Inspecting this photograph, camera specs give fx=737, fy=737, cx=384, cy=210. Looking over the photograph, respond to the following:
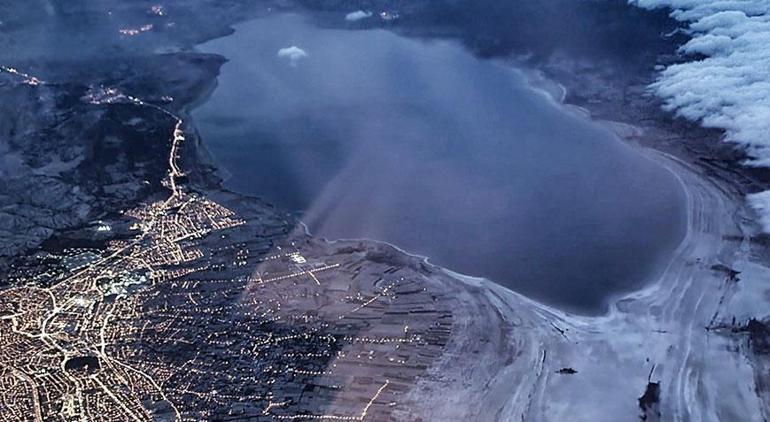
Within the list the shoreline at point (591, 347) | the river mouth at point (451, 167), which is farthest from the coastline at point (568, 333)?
the river mouth at point (451, 167)

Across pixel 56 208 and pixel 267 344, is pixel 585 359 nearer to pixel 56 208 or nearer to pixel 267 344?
pixel 267 344

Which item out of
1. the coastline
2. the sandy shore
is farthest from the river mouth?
the sandy shore

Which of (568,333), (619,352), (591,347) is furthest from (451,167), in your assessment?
(619,352)

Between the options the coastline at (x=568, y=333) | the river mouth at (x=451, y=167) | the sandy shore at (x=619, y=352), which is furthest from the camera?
the river mouth at (x=451, y=167)

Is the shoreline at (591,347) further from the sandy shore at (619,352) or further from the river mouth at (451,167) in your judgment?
the river mouth at (451,167)

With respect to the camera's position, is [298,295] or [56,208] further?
[56,208]

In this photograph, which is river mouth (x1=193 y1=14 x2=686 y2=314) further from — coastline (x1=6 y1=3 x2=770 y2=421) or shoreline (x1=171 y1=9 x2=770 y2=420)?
coastline (x1=6 y1=3 x2=770 y2=421)

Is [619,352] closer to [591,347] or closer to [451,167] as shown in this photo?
[591,347]

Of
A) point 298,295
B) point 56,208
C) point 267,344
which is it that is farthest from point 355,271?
point 56,208
